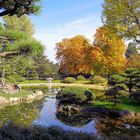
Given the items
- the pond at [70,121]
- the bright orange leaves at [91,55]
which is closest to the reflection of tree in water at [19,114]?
the pond at [70,121]

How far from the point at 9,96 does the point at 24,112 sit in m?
6.07

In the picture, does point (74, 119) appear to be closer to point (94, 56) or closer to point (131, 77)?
point (131, 77)

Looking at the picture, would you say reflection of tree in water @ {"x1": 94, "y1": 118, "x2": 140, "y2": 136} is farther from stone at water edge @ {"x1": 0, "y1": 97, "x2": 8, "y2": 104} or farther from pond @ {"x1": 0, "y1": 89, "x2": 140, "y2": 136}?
stone at water edge @ {"x1": 0, "y1": 97, "x2": 8, "y2": 104}

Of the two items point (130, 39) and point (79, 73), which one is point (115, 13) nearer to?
point (130, 39)

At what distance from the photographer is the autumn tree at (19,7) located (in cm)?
798

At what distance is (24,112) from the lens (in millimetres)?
19500

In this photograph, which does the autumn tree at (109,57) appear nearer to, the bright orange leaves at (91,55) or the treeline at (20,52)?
the bright orange leaves at (91,55)

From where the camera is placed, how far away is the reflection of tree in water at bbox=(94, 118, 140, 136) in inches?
556

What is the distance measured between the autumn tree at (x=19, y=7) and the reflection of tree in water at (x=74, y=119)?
29.3 feet

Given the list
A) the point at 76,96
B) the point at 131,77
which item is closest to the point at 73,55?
the point at 131,77

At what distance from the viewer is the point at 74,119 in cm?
1752

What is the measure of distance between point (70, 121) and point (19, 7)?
987 cm

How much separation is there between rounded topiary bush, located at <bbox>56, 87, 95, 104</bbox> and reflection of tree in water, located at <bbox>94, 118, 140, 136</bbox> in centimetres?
428

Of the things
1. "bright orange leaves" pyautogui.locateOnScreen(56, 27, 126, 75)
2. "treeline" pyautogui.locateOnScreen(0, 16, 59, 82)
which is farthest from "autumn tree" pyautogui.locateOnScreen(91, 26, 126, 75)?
"treeline" pyautogui.locateOnScreen(0, 16, 59, 82)
